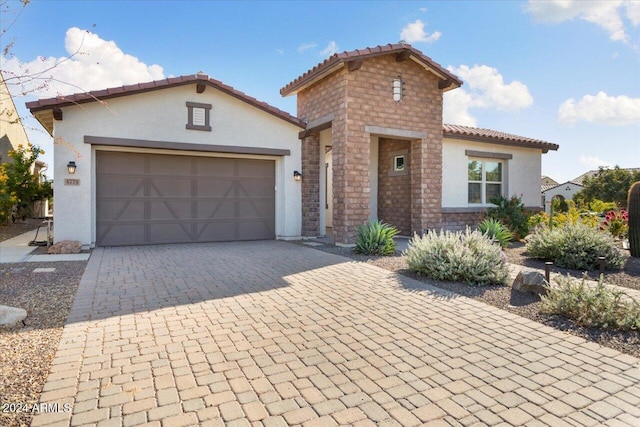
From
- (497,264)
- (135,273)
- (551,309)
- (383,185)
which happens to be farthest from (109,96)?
(551,309)

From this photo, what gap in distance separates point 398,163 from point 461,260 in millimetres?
6781

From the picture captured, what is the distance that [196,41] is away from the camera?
10859 mm

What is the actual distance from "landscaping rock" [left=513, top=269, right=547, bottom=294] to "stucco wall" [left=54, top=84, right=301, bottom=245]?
24.4 ft

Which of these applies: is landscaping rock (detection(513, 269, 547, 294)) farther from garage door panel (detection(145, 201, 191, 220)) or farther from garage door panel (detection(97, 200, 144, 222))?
garage door panel (detection(97, 200, 144, 222))

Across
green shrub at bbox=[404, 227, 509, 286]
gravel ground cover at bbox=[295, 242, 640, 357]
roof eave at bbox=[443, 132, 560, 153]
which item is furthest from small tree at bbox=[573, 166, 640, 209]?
green shrub at bbox=[404, 227, 509, 286]

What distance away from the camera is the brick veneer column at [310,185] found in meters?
12.0

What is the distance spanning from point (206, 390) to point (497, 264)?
202 inches

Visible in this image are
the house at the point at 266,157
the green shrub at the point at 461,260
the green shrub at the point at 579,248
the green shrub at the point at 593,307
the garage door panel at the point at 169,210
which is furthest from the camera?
the garage door panel at the point at 169,210

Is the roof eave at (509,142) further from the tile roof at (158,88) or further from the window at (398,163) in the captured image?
the tile roof at (158,88)

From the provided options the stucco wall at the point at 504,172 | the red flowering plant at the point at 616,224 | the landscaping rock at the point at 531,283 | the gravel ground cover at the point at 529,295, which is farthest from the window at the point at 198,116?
the red flowering plant at the point at 616,224

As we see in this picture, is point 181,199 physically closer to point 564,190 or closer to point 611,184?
point 611,184

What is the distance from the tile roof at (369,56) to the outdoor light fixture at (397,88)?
73cm

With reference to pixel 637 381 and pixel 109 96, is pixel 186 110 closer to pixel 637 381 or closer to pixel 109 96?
pixel 109 96

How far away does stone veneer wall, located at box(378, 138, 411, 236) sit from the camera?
11.9m
